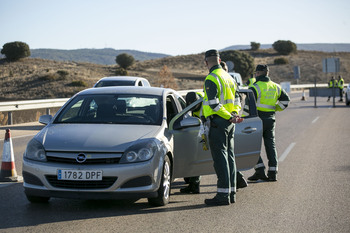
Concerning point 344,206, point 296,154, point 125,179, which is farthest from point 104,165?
point 296,154

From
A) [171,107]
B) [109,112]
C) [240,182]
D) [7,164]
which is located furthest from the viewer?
[7,164]

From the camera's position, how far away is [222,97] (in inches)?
286

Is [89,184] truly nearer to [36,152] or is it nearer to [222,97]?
[36,152]

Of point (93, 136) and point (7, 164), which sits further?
point (7, 164)

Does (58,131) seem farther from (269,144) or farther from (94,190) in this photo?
(269,144)

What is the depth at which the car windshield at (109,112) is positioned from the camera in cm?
752

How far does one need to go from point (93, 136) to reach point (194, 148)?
4.68ft

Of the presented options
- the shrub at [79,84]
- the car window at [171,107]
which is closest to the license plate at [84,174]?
the car window at [171,107]

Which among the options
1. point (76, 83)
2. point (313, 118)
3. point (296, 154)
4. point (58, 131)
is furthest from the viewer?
point (76, 83)

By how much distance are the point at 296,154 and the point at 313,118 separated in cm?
1185

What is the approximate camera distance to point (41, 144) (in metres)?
6.72

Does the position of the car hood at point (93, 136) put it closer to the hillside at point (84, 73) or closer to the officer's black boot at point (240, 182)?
the officer's black boot at point (240, 182)

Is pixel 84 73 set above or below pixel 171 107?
below

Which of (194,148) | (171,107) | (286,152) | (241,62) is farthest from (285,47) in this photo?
(194,148)
